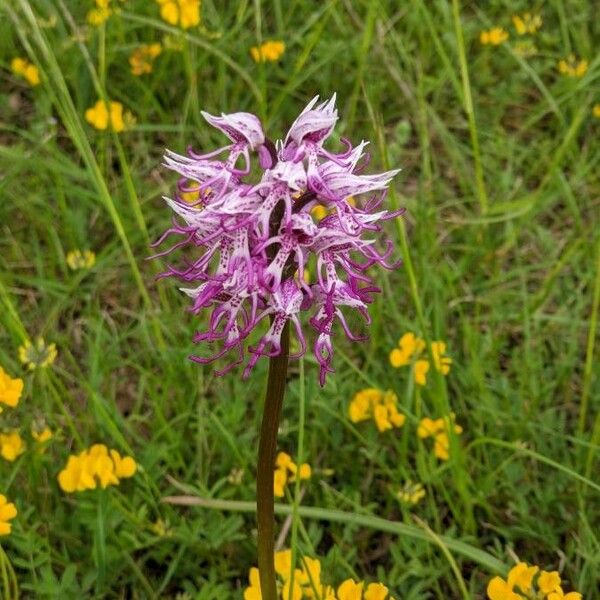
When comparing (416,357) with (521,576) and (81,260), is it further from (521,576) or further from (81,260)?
(81,260)

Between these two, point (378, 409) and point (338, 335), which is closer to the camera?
point (378, 409)

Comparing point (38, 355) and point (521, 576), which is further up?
point (38, 355)

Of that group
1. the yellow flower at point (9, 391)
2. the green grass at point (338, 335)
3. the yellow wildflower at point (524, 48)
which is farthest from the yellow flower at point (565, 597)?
the yellow wildflower at point (524, 48)

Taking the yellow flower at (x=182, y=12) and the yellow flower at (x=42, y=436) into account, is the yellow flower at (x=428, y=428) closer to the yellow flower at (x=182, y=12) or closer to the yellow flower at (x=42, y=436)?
the yellow flower at (x=42, y=436)

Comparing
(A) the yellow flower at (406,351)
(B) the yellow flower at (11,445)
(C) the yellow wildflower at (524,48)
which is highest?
(C) the yellow wildflower at (524,48)

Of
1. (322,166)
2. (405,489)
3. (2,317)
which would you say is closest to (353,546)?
(405,489)

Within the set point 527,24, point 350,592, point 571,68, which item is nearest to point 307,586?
point 350,592

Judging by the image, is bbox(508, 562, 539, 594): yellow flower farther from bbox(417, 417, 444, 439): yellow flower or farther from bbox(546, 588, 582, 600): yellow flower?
bbox(417, 417, 444, 439): yellow flower
